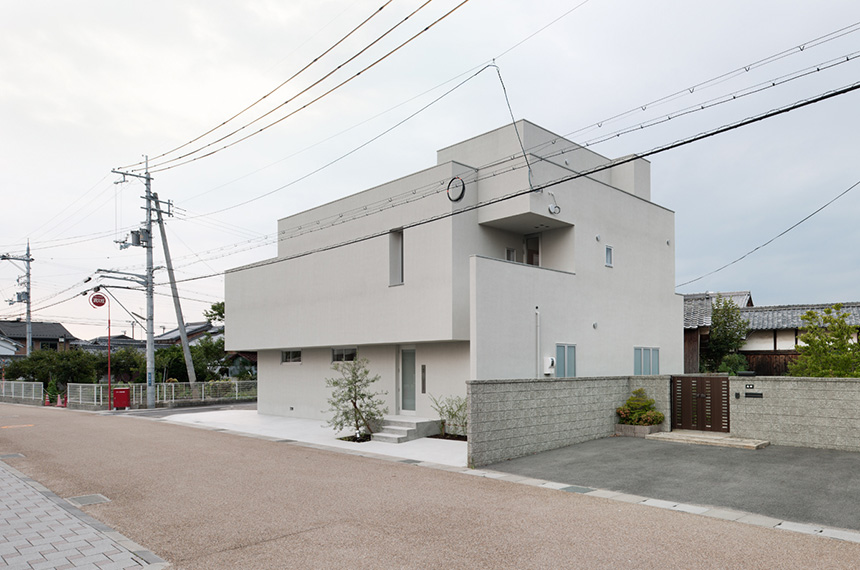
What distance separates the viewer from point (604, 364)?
16.4m

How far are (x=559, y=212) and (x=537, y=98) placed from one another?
3926mm

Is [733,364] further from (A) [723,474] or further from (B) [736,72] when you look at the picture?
(B) [736,72]

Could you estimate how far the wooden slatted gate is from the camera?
518 inches

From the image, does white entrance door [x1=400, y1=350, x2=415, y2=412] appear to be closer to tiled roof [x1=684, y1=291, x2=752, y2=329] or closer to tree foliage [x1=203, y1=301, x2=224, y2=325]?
tiled roof [x1=684, y1=291, x2=752, y2=329]

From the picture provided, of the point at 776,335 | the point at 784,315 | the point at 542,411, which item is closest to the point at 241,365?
the point at 776,335

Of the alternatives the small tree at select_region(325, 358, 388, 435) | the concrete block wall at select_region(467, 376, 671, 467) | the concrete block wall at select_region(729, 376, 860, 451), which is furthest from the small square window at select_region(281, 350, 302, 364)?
the concrete block wall at select_region(729, 376, 860, 451)

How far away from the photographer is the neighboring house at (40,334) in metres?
56.8

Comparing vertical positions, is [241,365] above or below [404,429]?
below

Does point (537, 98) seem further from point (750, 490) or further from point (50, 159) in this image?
point (50, 159)

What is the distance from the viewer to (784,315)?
24.9 metres

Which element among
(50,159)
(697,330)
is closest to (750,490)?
(697,330)

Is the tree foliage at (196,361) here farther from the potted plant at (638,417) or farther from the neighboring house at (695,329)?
the potted plant at (638,417)

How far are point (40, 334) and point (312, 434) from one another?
54.2 meters

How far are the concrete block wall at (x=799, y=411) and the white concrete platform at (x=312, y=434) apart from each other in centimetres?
620
